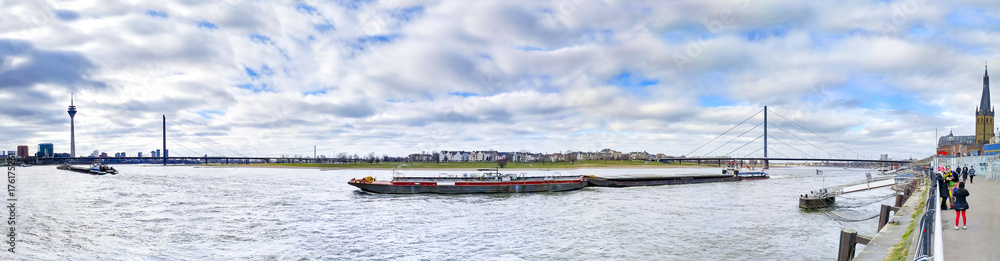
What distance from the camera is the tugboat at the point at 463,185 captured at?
182 feet

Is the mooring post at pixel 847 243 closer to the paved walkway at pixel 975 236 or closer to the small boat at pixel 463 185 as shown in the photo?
the paved walkway at pixel 975 236

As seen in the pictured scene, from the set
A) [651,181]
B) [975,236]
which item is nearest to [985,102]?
[651,181]

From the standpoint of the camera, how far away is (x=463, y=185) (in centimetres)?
5659

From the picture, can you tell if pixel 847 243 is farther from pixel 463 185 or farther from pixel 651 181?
pixel 651 181

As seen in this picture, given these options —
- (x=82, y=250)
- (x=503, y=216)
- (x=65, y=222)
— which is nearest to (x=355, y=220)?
(x=503, y=216)

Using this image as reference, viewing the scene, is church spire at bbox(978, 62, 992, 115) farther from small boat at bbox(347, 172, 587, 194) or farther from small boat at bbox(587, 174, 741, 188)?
small boat at bbox(347, 172, 587, 194)

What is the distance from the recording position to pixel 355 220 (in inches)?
1299

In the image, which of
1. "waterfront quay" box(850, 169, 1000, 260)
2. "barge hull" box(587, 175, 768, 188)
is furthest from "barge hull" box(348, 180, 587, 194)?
"waterfront quay" box(850, 169, 1000, 260)

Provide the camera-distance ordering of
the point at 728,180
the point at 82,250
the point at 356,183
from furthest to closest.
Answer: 1. the point at 728,180
2. the point at 356,183
3. the point at 82,250

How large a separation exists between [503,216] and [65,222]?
27.7 meters

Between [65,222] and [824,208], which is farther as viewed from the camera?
[824,208]

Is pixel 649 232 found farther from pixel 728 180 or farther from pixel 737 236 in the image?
pixel 728 180

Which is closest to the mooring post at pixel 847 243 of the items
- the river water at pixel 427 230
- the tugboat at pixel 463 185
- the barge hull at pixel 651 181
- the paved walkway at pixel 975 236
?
the paved walkway at pixel 975 236

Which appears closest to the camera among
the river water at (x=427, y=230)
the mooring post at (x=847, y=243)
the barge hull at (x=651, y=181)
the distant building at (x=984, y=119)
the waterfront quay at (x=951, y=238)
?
the waterfront quay at (x=951, y=238)
